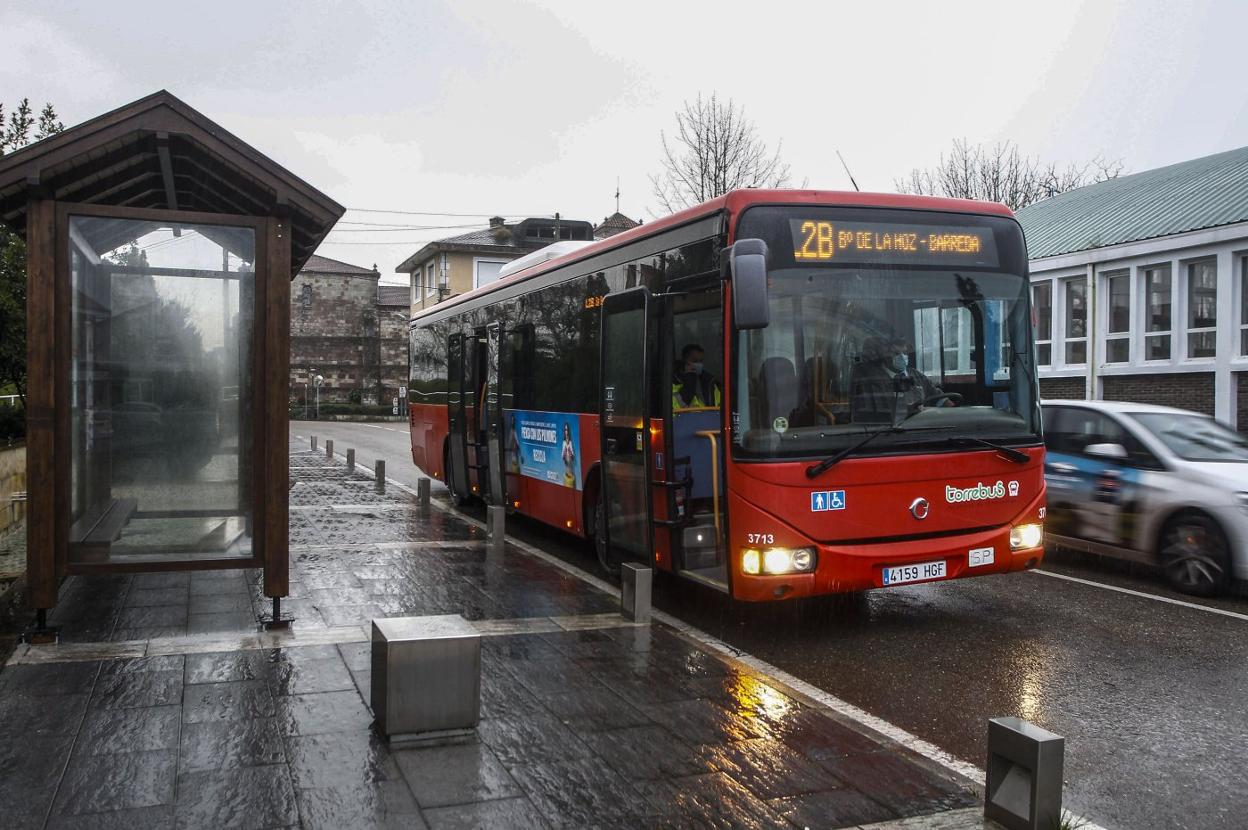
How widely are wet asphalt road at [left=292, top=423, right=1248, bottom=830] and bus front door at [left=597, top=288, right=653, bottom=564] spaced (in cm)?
65

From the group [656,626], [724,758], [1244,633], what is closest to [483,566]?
[656,626]

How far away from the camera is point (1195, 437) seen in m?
10.7

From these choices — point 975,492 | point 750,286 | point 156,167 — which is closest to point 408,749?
point 750,286

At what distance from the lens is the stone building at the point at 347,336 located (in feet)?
253

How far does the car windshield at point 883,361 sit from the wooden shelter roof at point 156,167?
130 inches

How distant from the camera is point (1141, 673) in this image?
6.99 m

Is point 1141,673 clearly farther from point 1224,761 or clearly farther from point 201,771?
point 201,771

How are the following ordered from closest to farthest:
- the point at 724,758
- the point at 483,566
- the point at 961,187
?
the point at 724,758, the point at 483,566, the point at 961,187

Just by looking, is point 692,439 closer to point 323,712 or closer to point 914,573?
point 914,573

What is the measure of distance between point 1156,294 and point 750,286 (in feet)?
71.0

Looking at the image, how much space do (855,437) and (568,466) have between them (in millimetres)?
4205

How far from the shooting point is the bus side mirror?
696 cm

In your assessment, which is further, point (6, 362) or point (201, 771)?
point (6, 362)

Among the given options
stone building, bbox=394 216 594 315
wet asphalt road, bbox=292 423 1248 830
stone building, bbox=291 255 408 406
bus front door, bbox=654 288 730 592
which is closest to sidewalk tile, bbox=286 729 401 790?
wet asphalt road, bbox=292 423 1248 830
